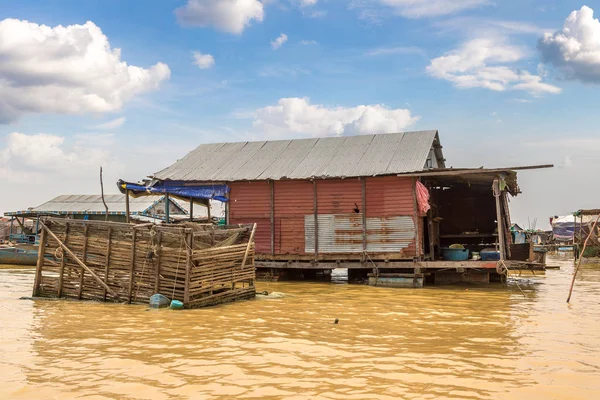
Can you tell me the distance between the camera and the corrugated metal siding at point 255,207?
731 inches

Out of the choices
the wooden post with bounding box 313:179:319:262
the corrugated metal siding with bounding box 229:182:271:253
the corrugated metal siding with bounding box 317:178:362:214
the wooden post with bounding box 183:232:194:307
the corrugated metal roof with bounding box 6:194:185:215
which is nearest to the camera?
the wooden post with bounding box 183:232:194:307

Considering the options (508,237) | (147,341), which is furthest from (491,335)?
(508,237)

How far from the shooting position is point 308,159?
1922 centimetres

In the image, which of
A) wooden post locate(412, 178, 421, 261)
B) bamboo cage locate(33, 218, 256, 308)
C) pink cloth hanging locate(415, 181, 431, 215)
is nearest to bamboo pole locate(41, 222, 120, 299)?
bamboo cage locate(33, 218, 256, 308)

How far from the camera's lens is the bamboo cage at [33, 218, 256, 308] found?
11438mm

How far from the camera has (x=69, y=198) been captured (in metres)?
36.4

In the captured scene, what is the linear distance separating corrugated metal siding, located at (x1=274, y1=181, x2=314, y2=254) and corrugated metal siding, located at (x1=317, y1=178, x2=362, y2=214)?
38cm

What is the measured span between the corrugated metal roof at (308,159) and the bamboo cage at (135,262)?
19.7ft

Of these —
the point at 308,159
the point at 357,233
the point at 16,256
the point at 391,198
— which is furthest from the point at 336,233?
the point at 16,256

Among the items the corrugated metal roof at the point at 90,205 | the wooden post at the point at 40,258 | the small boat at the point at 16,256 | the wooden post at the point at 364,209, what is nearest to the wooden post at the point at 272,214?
the wooden post at the point at 364,209

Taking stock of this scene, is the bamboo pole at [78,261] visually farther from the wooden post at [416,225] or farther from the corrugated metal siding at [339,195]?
the wooden post at [416,225]

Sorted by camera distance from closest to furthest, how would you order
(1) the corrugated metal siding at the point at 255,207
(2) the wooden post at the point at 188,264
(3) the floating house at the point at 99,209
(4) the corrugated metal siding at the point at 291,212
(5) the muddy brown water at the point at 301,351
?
1. (5) the muddy brown water at the point at 301,351
2. (2) the wooden post at the point at 188,264
3. (4) the corrugated metal siding at the point at 291,212
4. (1) the corrugated metal siding at the point at 255,207
5. (3) the floating house at the point at 99,209

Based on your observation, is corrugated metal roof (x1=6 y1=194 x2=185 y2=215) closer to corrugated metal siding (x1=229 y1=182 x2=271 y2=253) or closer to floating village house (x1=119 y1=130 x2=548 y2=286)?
floating village house (x1=119 y1=130 x2=548 y2=286)

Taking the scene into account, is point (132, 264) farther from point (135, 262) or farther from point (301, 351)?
point (301, 351)
